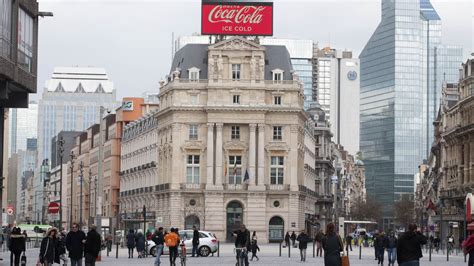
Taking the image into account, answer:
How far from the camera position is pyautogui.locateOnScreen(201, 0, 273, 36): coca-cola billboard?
450 ft

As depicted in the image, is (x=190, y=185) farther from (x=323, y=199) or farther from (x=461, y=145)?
(x=323, y=199)

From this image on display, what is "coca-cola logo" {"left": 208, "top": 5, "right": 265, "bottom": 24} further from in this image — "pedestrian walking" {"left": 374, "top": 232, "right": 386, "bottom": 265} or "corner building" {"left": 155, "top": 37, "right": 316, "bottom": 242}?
"pedestrian walking" {"left": 374, "top": 232, "right": 386, "bottom": 265}

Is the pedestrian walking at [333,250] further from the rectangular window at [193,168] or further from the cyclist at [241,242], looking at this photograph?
the rectangular window at [193,168]

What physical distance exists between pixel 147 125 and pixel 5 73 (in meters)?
111

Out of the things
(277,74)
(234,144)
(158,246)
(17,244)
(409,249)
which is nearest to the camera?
(409,249)

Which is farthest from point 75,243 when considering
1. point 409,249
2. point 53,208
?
point 53,208

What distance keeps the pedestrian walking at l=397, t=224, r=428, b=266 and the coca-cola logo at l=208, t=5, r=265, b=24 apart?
4141 inches

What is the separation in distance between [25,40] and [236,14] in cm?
8675

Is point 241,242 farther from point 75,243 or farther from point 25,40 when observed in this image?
point 75,243

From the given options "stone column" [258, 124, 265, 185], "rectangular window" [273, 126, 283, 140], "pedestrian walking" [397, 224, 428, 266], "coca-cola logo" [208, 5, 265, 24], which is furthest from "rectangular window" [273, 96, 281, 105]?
"pedestrian walking" [397, 224, 428, 266]

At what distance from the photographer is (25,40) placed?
51.6 metres

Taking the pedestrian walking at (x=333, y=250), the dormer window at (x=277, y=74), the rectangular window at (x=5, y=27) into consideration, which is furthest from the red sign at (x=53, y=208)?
the dormer window at (x=277, y=74)

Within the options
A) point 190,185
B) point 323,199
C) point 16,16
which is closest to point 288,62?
point 190,185

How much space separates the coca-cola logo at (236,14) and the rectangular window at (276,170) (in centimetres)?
1484
